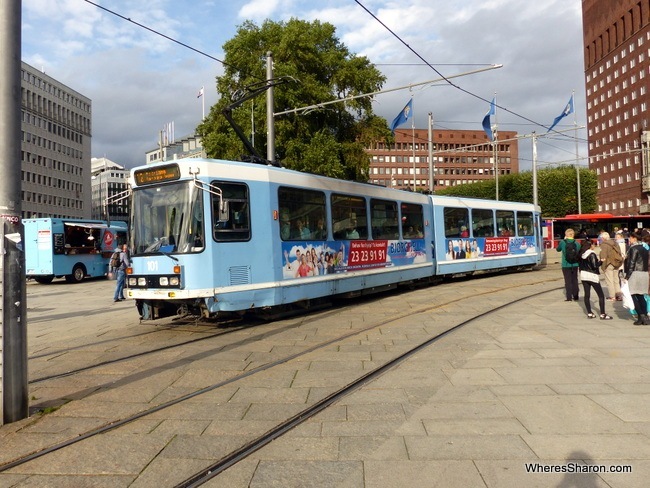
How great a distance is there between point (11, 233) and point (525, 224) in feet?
69.9

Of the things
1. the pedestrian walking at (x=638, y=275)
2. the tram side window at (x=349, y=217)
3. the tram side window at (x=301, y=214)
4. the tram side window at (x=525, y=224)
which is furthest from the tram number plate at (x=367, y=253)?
the tram side window at (x=525, y=224)

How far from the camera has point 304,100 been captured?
27.7 m

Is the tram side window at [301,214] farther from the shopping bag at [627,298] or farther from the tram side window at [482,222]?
the tram side window at [482,222]

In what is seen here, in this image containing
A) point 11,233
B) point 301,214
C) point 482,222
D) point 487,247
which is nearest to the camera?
point 11,233

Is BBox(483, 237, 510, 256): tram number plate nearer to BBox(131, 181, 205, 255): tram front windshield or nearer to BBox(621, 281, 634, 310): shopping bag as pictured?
BBox(621, 281, 634, 310): shopping bag

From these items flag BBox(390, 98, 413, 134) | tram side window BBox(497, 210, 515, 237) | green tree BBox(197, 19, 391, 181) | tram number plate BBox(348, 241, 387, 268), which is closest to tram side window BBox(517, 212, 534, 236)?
tram side window BBox(497, 210, 515, 237)

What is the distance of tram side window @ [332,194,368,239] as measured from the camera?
1206 cm

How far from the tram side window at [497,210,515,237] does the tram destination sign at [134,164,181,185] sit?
1496 centimetres

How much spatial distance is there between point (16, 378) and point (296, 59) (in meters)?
25.9

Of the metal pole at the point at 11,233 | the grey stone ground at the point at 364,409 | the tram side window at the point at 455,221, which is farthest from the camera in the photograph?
the tram side window at the point at 455,221

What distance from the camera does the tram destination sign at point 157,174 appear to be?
920 centimetres

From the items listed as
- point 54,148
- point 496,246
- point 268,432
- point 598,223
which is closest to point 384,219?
point 496,246

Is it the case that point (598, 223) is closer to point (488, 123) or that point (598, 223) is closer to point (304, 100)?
point (488, 123)

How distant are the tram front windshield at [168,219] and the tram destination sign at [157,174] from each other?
4.8 inches
